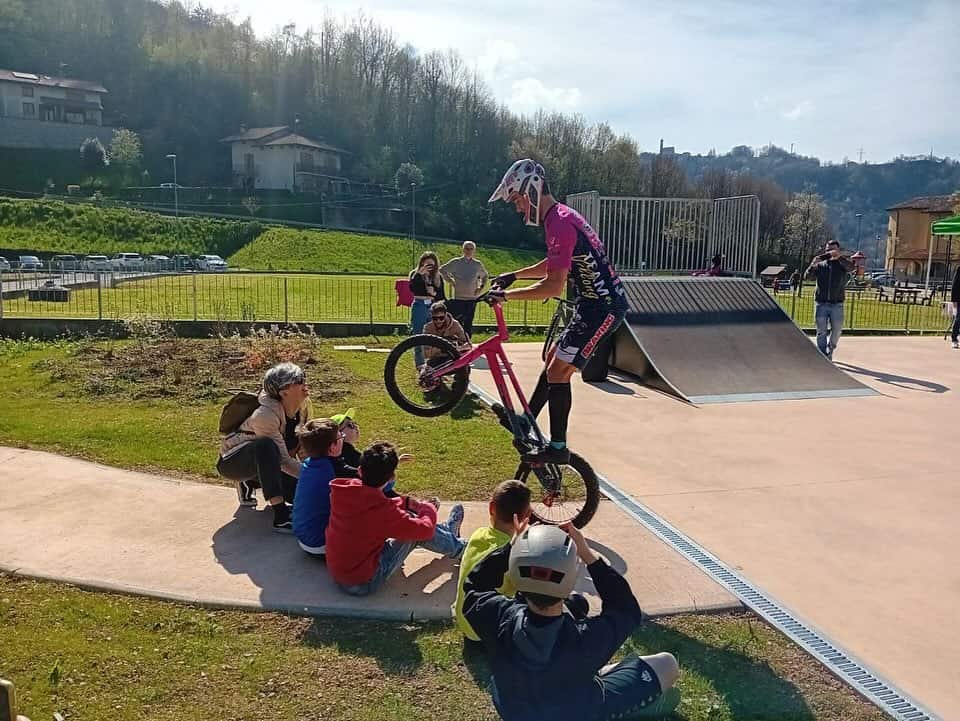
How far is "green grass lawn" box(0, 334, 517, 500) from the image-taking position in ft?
21.3

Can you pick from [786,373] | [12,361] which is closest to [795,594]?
[786,373]

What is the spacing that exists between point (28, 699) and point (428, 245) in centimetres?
6635

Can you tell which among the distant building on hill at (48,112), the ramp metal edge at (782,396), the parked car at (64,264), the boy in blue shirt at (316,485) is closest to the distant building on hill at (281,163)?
the distant building on hill at (48,112)

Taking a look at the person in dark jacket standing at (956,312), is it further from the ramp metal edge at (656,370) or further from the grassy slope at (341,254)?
the grassy slope at (341,254)

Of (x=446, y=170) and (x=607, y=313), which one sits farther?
(x=446, y=170)

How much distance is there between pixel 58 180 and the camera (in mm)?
74125

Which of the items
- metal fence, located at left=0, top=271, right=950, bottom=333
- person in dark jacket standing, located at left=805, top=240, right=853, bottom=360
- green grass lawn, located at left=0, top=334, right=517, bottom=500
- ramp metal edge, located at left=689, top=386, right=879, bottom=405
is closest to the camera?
green grass lawn, located at left=0, top=334, right=517, bottom=500

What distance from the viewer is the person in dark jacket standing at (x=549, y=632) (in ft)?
7.80

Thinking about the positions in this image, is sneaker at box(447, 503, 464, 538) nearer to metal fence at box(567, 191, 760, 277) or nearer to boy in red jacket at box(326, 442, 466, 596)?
boy in red jacket at box(326, 442, 466, 596)

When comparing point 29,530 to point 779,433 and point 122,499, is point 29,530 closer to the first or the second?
point 122,499

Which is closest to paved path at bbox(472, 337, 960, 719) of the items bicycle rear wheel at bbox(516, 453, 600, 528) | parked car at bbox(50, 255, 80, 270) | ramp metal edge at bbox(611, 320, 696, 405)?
ramp metal edge at bbox(611, 320, 696, 405)

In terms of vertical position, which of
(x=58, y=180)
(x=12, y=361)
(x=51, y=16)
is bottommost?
(x=12, y=361)

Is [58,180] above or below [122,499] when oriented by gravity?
above

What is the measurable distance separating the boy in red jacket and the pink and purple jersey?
164 centimetres
